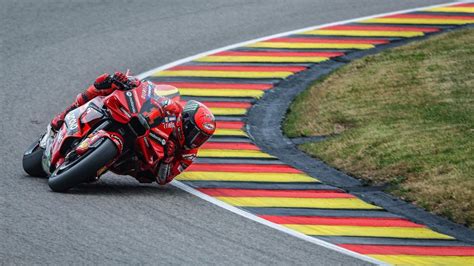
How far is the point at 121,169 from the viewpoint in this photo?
1102 cm

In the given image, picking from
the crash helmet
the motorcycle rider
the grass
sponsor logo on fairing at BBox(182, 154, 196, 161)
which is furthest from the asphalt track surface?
the grass

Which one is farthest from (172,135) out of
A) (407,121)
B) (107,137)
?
(407,121)

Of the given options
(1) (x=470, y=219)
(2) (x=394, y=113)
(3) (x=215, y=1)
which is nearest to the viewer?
(1) (x=470, y=219)

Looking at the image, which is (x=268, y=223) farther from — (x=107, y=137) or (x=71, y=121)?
(x=71, y=121)

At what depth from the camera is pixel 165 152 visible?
11031 millimetres

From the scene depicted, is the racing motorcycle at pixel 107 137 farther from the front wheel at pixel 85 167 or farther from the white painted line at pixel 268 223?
the white painted line at pixel 268 223

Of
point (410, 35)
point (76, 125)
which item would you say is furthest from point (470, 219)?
point (410, 35)

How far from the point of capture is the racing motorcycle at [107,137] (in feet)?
34.4

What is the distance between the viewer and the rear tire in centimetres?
1125

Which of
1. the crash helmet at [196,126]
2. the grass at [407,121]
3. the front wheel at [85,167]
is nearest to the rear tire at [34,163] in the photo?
the front wheel at [85,167]

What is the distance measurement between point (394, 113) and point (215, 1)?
664 cm

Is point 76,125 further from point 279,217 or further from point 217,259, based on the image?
point 217,259

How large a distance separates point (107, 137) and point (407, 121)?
14.6 ft

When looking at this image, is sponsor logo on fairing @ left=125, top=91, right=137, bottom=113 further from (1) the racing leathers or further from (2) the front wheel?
(2) the front wheel
